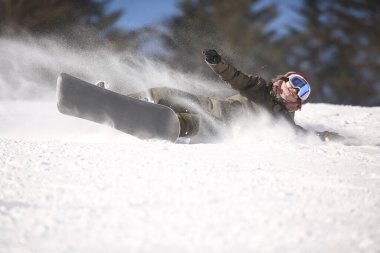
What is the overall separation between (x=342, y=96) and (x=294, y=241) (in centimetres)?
1148

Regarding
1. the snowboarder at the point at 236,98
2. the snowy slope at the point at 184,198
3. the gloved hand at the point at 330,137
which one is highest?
the snowboarder at the point at 236,98

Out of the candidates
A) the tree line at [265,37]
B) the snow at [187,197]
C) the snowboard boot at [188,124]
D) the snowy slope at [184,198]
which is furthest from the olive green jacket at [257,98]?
the tree line at [265,37]

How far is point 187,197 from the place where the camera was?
1293mm

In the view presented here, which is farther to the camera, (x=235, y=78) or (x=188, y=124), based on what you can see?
(x=235, y=78)

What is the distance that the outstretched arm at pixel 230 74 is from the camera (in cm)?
277

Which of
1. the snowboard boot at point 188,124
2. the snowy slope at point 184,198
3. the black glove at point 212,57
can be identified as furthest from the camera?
the black glove at point 212,57

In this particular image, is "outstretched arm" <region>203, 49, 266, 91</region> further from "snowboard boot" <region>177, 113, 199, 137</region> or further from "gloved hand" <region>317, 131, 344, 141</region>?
"gloved hand" <region>317, 131, 344, 141</region>

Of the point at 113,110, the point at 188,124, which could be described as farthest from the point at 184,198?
the point at 188,124

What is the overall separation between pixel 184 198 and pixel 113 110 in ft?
3.80

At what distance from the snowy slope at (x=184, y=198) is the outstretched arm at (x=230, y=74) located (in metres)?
0.67

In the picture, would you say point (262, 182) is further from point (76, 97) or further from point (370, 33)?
point (370, 33)

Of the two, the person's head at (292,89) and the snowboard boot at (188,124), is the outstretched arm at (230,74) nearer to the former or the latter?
the person's head at (292,89)

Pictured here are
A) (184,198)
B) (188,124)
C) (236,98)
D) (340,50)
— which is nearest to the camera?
(184,198)

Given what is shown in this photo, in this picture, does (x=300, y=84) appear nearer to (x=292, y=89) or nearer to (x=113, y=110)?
(x=292, y=89)
